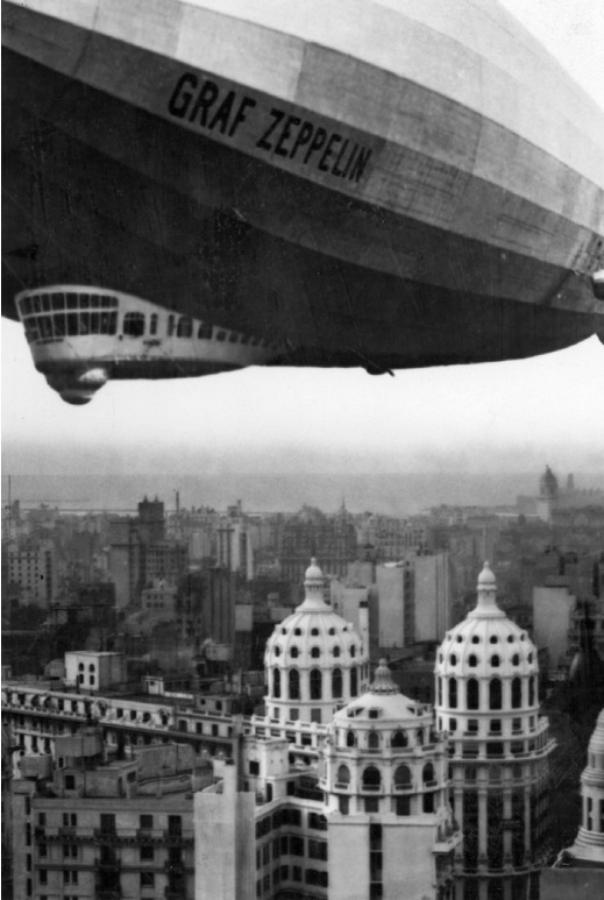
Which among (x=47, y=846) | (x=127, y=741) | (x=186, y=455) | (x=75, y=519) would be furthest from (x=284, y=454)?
(x=47, y=846)

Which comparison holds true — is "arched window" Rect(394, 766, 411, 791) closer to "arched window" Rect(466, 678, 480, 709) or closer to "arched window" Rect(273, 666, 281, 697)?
"arched window" Rect(466, 678, 480, 709)

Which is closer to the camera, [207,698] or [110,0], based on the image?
[110,0]

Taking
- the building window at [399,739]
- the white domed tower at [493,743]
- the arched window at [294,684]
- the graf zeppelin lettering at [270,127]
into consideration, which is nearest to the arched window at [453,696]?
the white domed tower at [493,743]

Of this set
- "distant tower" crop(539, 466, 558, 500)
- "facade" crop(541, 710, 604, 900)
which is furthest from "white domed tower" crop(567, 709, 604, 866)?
"distant tower" crop(539, 466, 558, 500)

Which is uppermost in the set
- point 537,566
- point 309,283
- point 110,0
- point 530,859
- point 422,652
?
point 110,0

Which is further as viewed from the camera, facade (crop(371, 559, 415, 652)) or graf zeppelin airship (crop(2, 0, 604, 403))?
facade (crop(371, 559, 415, 652))

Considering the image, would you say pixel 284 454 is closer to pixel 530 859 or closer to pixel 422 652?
pixel 422 652

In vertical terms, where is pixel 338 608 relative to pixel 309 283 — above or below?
below
